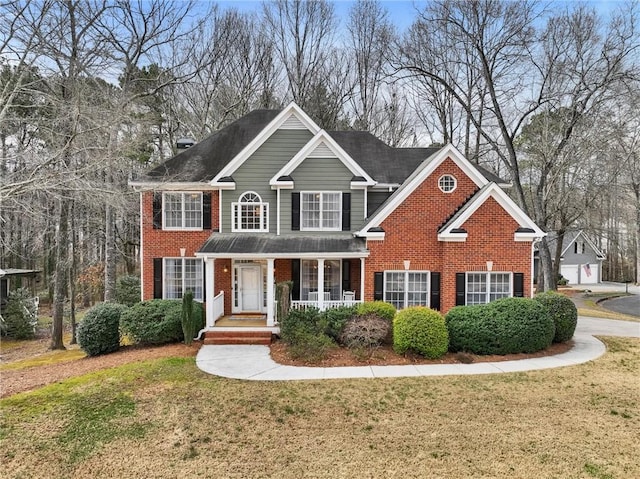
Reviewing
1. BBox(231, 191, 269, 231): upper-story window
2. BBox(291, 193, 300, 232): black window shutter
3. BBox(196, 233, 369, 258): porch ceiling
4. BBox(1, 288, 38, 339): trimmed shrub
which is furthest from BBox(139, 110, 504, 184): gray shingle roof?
BBox(1, 288, 38, 339): trimmed shrub

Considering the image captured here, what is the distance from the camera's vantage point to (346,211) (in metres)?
14.5

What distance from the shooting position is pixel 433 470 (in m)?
5.21

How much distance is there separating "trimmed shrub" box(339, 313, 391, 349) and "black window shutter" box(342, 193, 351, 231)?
4374 millimetres

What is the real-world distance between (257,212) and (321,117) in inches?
554

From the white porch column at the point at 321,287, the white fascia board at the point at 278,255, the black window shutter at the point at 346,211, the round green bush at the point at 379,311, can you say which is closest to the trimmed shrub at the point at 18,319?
the white fascia board at the point at 278,255

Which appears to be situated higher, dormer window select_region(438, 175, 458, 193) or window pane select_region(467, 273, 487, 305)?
dormer window select_region(438, 175, 458, 193)

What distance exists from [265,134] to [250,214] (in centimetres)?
319

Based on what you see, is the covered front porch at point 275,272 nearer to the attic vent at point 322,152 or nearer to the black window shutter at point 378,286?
the black window shutter at point 378,286

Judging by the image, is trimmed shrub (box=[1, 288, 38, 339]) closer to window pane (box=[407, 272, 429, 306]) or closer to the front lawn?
the front lawn

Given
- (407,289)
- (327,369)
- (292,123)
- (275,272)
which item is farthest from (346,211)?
(327,369)

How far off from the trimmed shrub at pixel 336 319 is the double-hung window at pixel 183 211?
6.62 metres

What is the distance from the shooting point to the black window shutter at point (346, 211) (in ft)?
47.3

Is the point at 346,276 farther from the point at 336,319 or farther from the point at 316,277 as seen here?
the point at 336,319

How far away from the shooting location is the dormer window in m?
13.3
